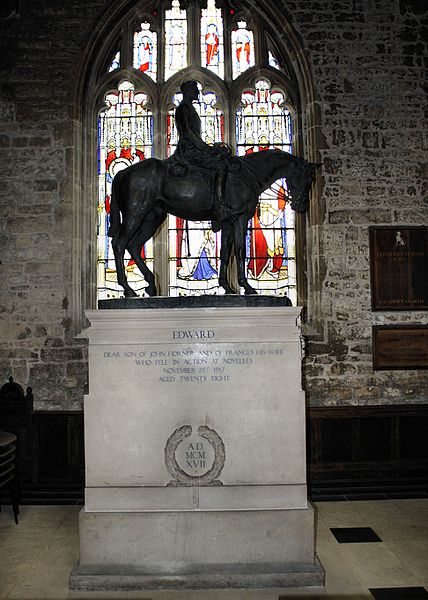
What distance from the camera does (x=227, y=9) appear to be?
22.9 feet

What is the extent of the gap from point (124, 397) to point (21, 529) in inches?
76.7

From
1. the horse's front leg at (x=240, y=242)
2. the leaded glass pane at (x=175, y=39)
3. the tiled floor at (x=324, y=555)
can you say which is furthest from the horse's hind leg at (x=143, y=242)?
the leaded glass pane at (x=175, y=39)

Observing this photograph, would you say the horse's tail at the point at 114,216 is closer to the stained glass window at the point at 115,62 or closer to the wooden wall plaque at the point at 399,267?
the wooden wall plaque at the point at 399,267

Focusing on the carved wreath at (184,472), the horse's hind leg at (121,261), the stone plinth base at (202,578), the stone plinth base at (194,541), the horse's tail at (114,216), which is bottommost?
the stone plinth base at (202,578)

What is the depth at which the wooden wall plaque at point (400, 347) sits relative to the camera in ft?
20.2

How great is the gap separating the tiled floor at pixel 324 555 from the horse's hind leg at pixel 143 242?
189 centimetres

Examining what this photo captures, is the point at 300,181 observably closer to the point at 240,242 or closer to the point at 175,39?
the point at 240,242

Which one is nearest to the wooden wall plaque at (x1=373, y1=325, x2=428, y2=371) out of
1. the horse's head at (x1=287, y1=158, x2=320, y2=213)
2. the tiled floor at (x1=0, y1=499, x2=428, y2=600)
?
the tiled floor at (x1=0, y1=499, x2=428, y2=600)

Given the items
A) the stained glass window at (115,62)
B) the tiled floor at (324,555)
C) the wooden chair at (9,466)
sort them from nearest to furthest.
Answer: the tiled floor at (324,555) < the wooden chair at (9,466) < the stained glass window at (115,62)

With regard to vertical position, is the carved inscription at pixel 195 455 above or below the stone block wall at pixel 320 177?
below

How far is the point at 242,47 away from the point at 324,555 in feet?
18.7

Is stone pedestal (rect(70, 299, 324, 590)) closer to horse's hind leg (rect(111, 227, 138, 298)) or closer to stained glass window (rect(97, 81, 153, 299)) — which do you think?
horse's hind leg (rect(111, 227, 138, 298))

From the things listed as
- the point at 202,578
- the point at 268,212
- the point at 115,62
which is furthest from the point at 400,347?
the point at 115,62

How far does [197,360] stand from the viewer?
11.6ft
